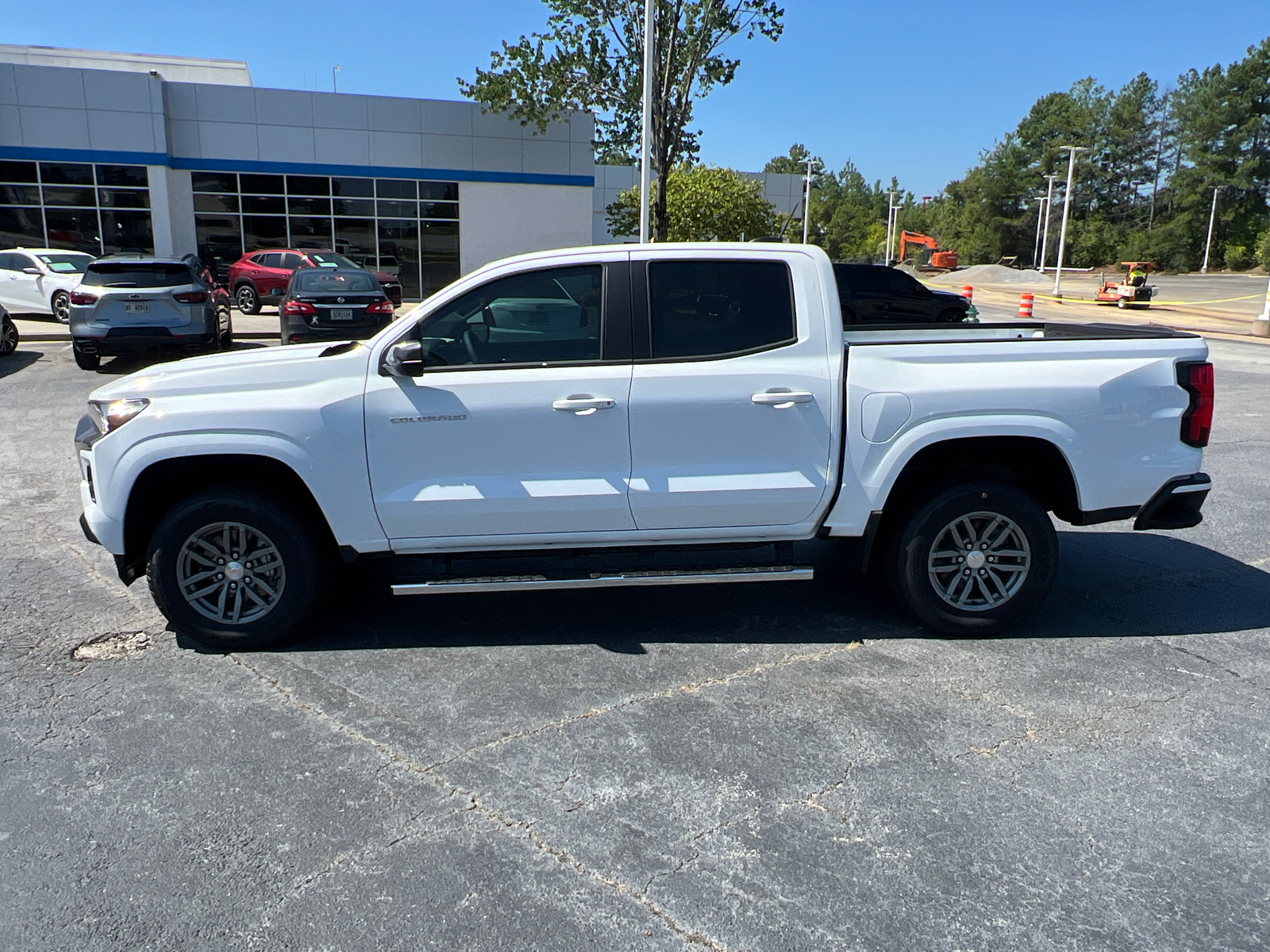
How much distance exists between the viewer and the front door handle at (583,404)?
463 cm

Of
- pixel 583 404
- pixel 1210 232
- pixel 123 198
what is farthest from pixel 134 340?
pixel 1210 232

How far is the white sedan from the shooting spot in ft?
66.5

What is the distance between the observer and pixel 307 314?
15.4m

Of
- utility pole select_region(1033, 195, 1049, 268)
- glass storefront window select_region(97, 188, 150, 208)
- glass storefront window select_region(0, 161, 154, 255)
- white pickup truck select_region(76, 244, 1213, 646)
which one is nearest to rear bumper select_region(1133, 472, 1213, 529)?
white pickup truck select_region(76, 244, 1213, 646)

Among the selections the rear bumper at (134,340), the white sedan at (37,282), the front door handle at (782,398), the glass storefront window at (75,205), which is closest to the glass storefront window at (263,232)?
the glass storefront window at (75,205)

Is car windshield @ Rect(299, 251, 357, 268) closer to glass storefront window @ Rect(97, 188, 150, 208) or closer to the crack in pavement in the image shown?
glass storefront window @ Rect(97, 188, 150, 208)

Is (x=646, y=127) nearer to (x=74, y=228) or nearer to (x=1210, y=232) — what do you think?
(x=74, y=228)

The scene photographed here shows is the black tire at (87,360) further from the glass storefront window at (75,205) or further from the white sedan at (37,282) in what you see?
the glass storefront window at (75,205)

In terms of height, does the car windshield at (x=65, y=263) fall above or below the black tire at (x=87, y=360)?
above

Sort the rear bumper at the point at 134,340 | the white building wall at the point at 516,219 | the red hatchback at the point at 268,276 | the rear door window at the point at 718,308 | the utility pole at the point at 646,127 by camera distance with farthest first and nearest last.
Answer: the white building wall at the point at 516,219
the red hatchback at the point at 268,276
the utility pole at the point at 646,127
the rear bumper at the point at 134,340
the rear door window at the point at 718,308

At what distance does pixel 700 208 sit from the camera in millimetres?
32750

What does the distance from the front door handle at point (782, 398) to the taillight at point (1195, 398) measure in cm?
185

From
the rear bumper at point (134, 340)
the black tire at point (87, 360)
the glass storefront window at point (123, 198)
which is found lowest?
the black tire at point (87, 360)

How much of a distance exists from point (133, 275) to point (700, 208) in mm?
21466
